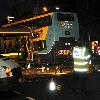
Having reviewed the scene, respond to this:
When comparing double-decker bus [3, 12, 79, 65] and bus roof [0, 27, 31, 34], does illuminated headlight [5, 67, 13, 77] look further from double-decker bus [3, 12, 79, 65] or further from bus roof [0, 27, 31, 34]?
double-decker bus [3, 12, 79, 65]

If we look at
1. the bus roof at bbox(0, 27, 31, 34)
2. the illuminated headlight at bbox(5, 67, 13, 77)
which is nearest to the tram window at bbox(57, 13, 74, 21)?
the bus roof at bbox(0, 27, 31, 34)

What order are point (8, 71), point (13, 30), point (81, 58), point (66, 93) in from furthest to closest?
1. point (13, 30)
2. point (81, 58)
3. point (66, 93)
4. point (8, 71)

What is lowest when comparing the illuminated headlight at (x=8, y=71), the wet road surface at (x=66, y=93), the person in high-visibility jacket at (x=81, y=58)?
the wet road surface at (x=66, y=93)

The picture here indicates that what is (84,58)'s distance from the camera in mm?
18453

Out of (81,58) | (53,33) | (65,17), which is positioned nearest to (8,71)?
(81,58)

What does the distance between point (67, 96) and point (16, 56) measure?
1194 cm

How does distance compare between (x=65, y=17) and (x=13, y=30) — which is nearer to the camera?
(x=13, y=30)

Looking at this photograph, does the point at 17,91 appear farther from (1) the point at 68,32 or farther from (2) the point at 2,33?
(1) the point at 68,32

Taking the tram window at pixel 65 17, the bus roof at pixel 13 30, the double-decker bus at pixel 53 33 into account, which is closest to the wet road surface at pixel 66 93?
the bus roof at pixel 13 30

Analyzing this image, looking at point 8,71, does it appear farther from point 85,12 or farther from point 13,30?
point 85,12

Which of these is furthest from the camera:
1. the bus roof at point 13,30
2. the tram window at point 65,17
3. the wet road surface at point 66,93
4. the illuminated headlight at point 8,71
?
the tram window at point 65,17

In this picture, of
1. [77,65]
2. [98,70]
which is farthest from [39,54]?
[77,65]

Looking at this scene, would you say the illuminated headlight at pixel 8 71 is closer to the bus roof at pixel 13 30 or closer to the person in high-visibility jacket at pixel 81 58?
the person in high-visibility jacket at pixel 81 58

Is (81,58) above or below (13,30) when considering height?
below
